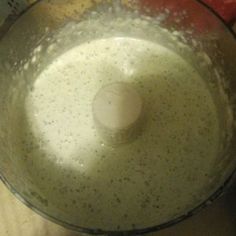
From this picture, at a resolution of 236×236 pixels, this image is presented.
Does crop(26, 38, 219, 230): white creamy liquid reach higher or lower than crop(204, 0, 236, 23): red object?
lower

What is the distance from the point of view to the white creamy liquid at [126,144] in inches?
24.1

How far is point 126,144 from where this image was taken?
2.13 ft

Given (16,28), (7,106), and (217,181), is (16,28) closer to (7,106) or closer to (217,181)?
(7,106)

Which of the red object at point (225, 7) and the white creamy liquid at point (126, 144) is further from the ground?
the red object at point (225, 7)

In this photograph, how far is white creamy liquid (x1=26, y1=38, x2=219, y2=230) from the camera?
0.61 m

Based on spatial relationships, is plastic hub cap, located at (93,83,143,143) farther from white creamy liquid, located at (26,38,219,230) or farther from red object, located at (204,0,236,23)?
red object, located at (204,0,236,23)

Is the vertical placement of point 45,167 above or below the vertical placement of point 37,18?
below

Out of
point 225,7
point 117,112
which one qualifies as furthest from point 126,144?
point 225,7

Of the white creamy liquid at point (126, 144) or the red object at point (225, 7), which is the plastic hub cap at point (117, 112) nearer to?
the white creamy liquid at point (126, 144)

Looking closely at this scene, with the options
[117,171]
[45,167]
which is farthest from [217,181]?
[45,167]

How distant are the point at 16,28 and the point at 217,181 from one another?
0.35 metres

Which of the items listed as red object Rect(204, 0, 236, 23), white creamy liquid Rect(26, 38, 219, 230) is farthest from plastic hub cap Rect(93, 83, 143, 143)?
red object Rect(204, 0, 236, 23)

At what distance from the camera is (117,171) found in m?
0.63

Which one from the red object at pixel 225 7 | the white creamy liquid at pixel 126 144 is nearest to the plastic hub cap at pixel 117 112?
the white creamy liquid at pixel 126 144
